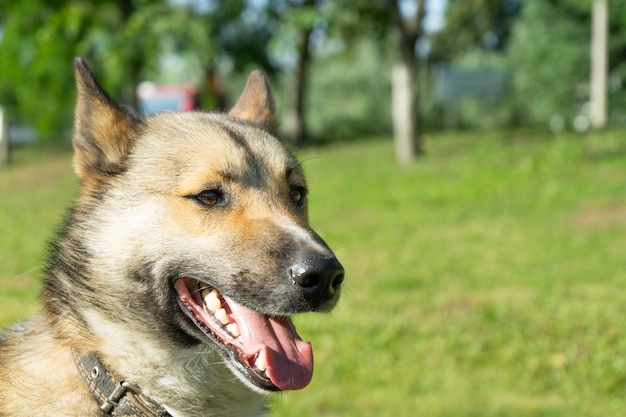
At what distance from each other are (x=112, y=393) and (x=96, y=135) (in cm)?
111

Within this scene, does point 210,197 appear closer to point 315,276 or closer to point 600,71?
point 315,276

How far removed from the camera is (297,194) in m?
3.70

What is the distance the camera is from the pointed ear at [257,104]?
4188 mm

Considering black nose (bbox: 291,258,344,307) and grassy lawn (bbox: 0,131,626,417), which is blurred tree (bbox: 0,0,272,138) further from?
black nose (bbox: 291,258,344,307)

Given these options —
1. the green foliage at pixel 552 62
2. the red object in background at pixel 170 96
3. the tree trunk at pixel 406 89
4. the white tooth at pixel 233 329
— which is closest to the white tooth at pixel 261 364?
the white tooth at pixel 233 329

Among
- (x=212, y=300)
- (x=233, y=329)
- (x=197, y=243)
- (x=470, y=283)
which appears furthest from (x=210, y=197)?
(x=470, y=283)

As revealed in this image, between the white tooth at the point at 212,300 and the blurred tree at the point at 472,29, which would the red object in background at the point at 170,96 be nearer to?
the blurred tree at the point at 472,29

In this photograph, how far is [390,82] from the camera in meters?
31.5

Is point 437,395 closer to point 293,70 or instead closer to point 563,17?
point 293,70

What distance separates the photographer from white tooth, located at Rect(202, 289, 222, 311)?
3.16 meters

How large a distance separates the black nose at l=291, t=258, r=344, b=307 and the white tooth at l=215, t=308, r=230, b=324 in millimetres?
346

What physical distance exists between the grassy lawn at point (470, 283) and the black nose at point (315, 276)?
123 cm

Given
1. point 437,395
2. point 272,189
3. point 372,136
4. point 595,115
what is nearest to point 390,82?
point 372,136

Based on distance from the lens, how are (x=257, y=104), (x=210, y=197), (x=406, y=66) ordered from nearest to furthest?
(x=210, y=197), (x=257, y=104), (x=406, y=66)
